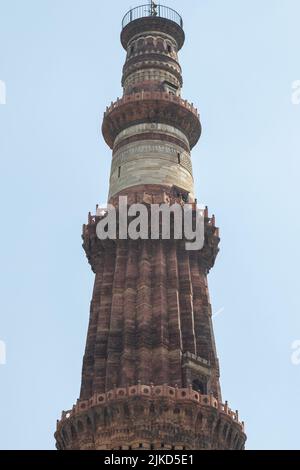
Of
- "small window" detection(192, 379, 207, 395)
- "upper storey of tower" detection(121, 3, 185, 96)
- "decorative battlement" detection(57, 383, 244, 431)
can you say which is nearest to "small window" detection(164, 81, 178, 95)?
"upper storey of tower" detection(121, 3, 185, 96)

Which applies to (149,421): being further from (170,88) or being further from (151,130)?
(170,88)

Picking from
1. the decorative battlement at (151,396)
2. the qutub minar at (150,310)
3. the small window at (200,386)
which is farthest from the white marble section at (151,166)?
the decorative battlement at (151,396)

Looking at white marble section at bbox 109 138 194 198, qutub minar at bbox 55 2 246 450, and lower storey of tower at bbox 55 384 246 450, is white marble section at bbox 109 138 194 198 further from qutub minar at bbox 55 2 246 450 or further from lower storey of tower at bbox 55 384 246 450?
lower storey of tower at bbox 55 384 246 450

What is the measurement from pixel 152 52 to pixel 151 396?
30352mm

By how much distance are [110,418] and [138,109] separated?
23529 millimetres

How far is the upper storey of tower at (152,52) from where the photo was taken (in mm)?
61656

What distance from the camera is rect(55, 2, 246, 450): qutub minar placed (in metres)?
43.0

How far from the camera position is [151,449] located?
136 ft

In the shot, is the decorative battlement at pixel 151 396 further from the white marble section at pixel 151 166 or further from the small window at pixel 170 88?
the small window at pixel 170 88

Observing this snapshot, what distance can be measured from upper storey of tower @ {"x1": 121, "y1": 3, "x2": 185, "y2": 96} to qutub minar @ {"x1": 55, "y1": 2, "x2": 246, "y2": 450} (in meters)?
0.12

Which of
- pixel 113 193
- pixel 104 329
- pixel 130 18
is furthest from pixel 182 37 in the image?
pixel 104 329

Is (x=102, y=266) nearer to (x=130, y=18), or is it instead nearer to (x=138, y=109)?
(x=138, y=109)

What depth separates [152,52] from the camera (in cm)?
6375

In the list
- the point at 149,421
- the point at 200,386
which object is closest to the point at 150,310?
the point at 200,386
